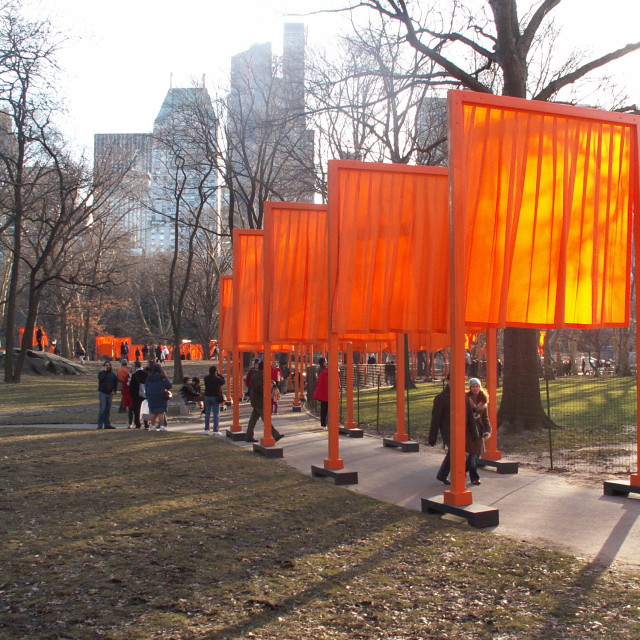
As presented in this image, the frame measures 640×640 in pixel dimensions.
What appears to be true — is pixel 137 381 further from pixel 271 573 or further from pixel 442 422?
pixel 271 573

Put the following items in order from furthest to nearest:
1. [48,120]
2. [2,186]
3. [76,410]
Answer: [2,186]
[48,120]
[76,410]

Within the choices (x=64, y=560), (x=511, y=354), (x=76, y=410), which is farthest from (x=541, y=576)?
(x=76, y=410)

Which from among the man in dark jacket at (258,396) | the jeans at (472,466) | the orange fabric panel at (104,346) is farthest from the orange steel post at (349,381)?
the orange fabric panel at (104,346)

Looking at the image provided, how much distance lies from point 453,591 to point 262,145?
35.3 m

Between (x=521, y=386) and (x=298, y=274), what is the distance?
5.65m

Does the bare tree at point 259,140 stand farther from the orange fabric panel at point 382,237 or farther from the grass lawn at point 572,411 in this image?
the orange fabric panel at point 382,237

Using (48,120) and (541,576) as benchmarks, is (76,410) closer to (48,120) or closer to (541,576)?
(48,120)

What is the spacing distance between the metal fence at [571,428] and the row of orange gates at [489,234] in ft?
5.90

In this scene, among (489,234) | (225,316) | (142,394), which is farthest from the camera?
(225,316)

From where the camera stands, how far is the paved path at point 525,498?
24.8 ft

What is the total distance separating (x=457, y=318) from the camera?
880 cm

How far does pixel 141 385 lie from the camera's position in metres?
20.5

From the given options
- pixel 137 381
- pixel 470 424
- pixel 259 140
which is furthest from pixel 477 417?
pixel 259 140

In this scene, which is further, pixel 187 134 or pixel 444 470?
pixel 187 134
